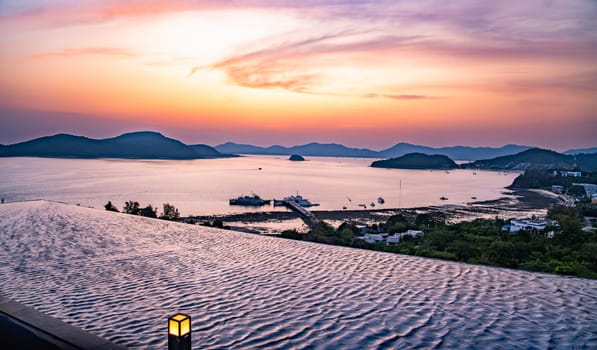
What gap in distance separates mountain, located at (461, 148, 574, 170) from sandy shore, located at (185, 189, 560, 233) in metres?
44.9

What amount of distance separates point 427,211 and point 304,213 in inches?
275

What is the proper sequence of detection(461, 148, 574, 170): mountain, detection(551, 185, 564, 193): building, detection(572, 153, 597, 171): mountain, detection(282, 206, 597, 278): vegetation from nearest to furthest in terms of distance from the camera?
1. detection(282, 206, 597, 278): vegetation
2. detection(551, 185, 564, 193): building
3. detection(572, 153, 597, 171): mountain
4. detection(461, 148, 574, 170): mountain

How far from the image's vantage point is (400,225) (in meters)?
13.1

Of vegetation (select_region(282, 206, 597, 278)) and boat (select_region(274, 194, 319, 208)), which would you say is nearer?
vegetation (select_region(282, 206, 597, 278))

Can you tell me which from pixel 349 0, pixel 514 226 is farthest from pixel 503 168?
pixel 349 0

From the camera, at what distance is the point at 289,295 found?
9.20 ft

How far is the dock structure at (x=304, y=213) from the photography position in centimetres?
1853

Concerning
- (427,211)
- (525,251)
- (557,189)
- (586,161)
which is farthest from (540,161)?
(525,251)

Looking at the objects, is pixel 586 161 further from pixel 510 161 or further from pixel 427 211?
pixel 427 211

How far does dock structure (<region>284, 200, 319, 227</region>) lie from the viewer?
A: 60.8 feet

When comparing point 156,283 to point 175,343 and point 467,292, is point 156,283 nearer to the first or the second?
point 175,343

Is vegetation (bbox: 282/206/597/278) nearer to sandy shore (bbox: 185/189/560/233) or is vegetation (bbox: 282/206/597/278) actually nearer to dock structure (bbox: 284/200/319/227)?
sandy shore (bbox: 185/189/560/233)

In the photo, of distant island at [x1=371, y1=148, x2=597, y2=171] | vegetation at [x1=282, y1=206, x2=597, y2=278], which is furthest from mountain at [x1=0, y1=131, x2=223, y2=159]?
vegetation at [x1=282, y1=206, x2=597, y2=278]

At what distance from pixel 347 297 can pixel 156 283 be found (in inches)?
A: 58.5
